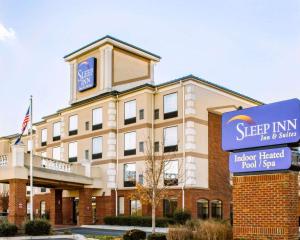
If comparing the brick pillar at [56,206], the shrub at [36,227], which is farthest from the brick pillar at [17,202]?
the brick pillar at [56,206]

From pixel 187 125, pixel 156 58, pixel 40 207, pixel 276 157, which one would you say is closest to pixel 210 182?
pixel 187 125

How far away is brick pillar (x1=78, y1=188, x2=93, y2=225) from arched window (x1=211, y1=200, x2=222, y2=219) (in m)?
11.6

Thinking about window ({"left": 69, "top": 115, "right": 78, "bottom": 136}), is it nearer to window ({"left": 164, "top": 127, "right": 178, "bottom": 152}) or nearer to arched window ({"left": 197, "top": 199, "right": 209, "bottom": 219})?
window ({"left": 164, "top": 127, "right": 178, "bottom": 152})

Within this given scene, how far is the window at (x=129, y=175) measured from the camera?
43031 millimetres

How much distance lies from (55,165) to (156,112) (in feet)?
34.6

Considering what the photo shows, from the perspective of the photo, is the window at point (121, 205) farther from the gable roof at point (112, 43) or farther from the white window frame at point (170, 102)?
the gable roof at point (112, 43)

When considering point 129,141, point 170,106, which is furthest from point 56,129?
point 170,106

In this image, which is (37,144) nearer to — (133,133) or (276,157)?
(133,133)

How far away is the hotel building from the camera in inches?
1526

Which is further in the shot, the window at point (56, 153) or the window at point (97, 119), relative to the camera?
the window at point (56, 153)

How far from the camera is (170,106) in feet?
136

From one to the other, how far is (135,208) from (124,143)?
20.9 feet

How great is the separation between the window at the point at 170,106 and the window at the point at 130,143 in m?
4.17

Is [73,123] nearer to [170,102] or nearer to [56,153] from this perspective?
[56,153]
